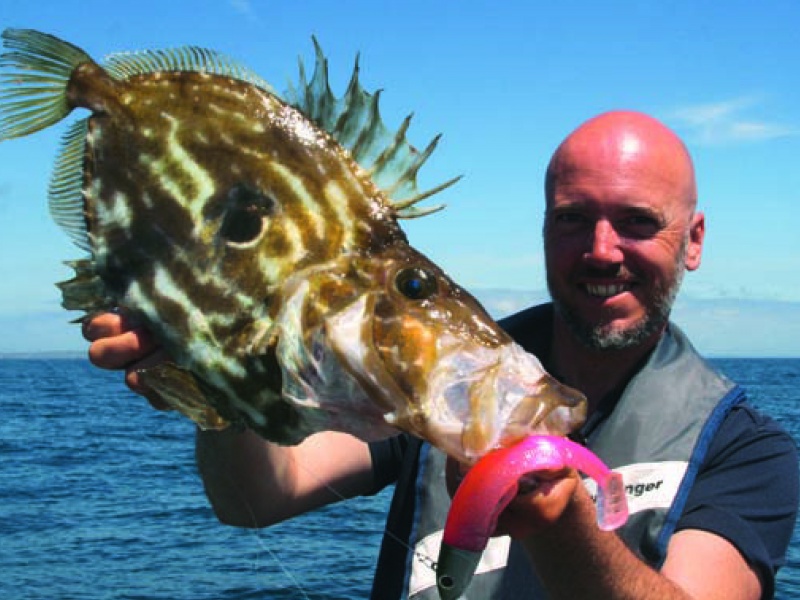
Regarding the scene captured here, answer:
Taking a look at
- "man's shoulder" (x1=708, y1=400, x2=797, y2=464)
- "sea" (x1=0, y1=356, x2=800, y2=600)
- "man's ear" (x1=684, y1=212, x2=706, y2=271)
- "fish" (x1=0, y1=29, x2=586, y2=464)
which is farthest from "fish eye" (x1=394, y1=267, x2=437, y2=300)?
"sea" (x1=0, y1=356, x2=800, y2=600)

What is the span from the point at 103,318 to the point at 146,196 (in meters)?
0.44

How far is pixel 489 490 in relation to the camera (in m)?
2.55

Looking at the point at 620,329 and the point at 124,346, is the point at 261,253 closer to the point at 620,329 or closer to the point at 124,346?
the point at 124,346

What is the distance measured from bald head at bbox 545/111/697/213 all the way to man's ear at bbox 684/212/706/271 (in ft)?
0.44

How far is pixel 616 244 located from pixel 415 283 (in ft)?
6.80

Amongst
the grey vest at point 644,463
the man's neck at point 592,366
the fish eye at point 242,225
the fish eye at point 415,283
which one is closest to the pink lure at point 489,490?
the fish eye at point 415,283

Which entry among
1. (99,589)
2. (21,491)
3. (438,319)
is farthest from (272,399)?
(21,491)

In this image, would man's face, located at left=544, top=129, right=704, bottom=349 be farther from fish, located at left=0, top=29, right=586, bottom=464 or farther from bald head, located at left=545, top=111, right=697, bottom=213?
fish, located at left=0, top=29, right=586, bottom=464

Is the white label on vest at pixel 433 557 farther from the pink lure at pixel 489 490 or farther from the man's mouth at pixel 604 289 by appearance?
the pink lure at pixel 489 490

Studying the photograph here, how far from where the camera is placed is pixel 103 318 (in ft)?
10.8

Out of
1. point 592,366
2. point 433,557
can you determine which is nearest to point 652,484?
point 592,366

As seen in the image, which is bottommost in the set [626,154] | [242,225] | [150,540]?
[150,540]

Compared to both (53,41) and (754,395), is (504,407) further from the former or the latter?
(754,395)

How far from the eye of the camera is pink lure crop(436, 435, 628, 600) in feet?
8.40
